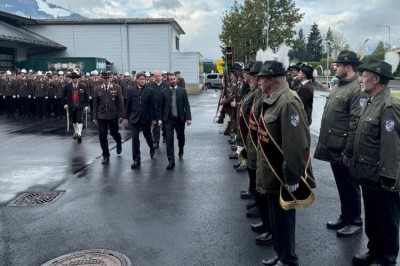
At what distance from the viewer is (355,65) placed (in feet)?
17.2

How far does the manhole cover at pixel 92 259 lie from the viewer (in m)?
4.55

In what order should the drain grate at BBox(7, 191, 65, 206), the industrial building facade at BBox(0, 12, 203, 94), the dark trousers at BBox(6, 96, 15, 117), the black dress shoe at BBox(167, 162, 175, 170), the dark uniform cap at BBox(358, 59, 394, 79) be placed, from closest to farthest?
1. the dark uniform cap at BBox(358, 59, 394, 79)
2. the drain grate at BBox(7, 191, 65, 206)
3. the black dress shoe at BBox(167, 162, 175, 170)
4. the dark trousers at BBox(6, 96, 15, 117)
5. the industrial building facade at BBox(0, 12, 203, 94)

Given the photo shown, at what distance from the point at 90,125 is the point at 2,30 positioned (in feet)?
52.4

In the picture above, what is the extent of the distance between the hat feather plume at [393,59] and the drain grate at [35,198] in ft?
17.4

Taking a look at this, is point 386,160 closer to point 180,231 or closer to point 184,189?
point 180,231

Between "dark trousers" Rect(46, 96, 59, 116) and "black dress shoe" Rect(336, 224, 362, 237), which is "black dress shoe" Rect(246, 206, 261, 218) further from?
"dark trousers" Rect(46, 96, 59, 116)

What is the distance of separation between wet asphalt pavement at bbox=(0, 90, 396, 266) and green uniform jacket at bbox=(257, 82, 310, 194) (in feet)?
4.01

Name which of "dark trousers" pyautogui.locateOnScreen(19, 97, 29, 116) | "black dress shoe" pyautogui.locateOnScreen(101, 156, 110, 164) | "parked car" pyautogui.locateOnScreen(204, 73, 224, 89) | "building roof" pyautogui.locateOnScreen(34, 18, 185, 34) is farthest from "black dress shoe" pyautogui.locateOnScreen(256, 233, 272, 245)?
"parked car" pyautogui.locateOnScreen(204, 73, 224, 89)

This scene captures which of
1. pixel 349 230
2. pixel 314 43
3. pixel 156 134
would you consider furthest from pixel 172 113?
pixel 314 43

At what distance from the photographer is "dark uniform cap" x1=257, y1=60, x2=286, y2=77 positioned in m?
4.12

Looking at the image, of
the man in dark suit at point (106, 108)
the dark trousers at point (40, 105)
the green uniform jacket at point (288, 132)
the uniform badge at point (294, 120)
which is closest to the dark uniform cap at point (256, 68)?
the green uniform jacket at point (288, 132)

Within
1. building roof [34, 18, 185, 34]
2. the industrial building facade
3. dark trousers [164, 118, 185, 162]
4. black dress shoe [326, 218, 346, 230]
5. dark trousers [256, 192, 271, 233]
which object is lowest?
black dress shoe [326, 218, 346, 230]

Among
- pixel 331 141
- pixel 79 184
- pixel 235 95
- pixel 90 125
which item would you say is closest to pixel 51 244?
pixel 79 184

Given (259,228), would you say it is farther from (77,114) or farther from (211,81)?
(211,81)
